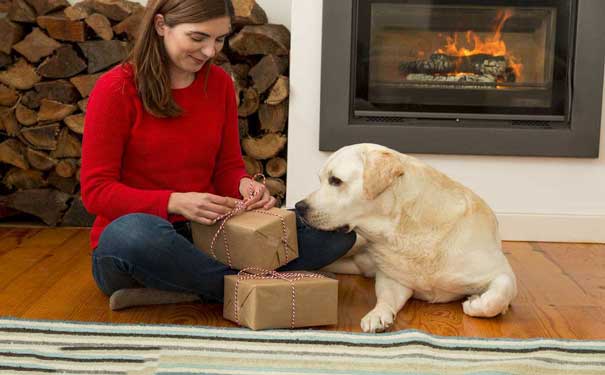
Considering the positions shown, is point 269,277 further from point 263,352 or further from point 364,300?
point 364,300

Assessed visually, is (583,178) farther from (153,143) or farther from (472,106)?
(153,143)

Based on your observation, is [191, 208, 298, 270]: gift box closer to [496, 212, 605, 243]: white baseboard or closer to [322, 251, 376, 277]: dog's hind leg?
[322, 251, 376, 277]: dog's hind leg

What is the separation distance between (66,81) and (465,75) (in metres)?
1.62

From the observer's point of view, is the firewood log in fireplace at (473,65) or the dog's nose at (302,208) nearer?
the dog's nose at (302,208)

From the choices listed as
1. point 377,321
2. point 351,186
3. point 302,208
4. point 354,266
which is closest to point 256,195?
point 302,208

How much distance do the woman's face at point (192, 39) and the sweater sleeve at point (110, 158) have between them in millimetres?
159

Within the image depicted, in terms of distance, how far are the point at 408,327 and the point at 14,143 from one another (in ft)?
6.69

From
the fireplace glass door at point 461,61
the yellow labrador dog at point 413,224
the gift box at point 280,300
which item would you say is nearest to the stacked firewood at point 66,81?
the fireplace glass door at point 461,61

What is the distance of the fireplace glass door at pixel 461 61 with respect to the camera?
3391 millimetres

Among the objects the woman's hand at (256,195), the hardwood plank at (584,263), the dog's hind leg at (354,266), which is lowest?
the hardwood plank at (584,263)

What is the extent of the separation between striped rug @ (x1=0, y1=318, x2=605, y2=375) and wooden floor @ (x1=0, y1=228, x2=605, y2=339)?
0.13 meters

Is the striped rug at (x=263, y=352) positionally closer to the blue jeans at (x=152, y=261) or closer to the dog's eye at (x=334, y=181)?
the blue jeans at (x=152, y=261)

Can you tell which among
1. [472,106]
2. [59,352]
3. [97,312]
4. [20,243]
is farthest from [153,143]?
[472,106]

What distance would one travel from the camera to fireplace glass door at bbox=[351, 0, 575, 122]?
3391 millimetres
